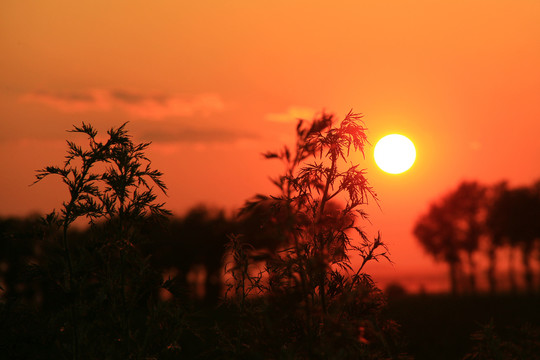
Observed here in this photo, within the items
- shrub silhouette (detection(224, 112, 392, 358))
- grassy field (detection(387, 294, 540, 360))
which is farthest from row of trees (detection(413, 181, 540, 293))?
shrub silhouette (detection(224, 112, 392, 358))

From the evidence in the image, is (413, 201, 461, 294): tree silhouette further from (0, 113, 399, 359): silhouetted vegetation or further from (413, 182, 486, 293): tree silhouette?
(0, 113, 399, 359): silhouetted vegetation

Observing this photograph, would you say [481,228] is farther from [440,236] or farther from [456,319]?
[456,319]

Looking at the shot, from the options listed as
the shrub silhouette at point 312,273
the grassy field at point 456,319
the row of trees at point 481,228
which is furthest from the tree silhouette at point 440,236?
the shrub silhouette at point 312,273

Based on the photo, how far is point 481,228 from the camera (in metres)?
99.8

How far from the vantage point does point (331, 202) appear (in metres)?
9.06

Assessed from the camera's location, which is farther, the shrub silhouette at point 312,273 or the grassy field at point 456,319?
the grassy field at point 456,319

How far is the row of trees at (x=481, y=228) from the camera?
310ft

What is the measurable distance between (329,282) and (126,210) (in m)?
3.29

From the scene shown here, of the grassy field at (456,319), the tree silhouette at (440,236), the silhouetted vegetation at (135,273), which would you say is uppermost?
the silhouetted vegetation at (135,273)

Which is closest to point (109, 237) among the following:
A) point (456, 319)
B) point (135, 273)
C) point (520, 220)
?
point (135, 273)

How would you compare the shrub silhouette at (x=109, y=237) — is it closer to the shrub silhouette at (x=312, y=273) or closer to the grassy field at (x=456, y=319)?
the shrub silhouette at (x=312, y=273)

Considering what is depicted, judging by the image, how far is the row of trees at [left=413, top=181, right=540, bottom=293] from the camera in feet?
310

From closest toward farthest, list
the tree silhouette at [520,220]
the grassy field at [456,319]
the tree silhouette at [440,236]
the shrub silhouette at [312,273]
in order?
the shrub silhouette at [312,273] → the grassy field at [456,319] → the tree silhouette at [520,220] → the tree silhouette at [440,236]

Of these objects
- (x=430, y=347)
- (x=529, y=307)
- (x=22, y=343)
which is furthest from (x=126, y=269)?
(x=529, y=307)
